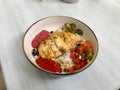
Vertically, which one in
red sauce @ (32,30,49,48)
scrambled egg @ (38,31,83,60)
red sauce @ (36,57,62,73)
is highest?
red sauce @ (32,30,49,48)

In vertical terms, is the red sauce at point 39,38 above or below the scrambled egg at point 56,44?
above

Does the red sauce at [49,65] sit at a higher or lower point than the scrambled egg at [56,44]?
lower

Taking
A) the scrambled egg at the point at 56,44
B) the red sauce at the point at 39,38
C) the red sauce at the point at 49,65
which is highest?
the red sauce at the point at 39,38

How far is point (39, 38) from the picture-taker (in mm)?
663

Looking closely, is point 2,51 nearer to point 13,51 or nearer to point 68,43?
point 13,51

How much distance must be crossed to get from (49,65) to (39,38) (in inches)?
5.2

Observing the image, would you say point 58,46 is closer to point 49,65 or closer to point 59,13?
point 49,65

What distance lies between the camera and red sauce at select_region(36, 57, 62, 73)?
563 millimetres

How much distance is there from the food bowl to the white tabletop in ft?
0.11

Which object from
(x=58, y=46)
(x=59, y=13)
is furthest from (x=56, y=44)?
(x=59, y=13)

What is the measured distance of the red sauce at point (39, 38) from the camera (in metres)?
0.64

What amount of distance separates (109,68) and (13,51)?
33cm

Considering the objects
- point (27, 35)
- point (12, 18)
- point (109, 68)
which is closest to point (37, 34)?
point (27, 35)

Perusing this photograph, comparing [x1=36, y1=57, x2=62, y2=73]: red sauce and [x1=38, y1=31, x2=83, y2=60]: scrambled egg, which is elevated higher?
[x1=38, y1=31, x2=83, y2=60]: scrambled egg
